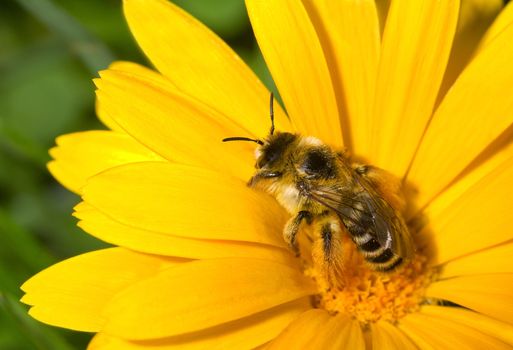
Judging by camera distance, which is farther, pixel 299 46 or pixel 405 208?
pixel 405 208

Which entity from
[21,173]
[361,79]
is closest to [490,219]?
[361,79]

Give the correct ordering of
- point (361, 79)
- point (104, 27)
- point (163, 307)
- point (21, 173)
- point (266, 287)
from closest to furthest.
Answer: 1. point (163, 307)
2. point (266, 287)
3. point (361, 79)
4. point (21, 173)
5. point (104, 27)

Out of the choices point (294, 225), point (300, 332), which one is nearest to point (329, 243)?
point (294, 225)

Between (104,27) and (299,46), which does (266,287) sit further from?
(104,27)

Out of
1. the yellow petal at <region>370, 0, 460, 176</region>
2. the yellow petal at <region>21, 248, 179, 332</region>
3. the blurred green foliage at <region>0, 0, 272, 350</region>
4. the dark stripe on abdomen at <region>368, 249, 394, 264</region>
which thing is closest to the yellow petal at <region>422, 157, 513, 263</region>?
the yellow petal at <region>370, 0, 460, 176</region>

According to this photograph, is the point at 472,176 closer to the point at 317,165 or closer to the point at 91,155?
the point at 317,165

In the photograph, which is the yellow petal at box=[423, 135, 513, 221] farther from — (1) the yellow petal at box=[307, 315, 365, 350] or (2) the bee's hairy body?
(1) the yellow petal at box=[307, 315, 365, 350]

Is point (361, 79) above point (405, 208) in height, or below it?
above
